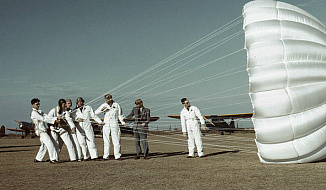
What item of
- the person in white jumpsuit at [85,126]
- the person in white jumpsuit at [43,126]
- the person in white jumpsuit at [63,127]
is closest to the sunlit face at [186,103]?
the person in white jumpsuit at [85,126]

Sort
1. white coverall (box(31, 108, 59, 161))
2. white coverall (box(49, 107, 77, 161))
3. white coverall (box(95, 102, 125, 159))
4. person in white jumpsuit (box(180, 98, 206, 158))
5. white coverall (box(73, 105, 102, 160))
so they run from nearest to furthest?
white coverall (box(31, 108, 59, 161))
white coverall (box(49, 107, 77, 161))
white coverall (box(95, 102, 125, 159))
white coverall (box(73, 105, 102, 160))
person in white jumpsuit (box(180, 98, 206, 158))

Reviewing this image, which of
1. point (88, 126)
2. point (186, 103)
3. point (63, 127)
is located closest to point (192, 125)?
point (186, 103)

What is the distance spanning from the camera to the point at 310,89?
6.59 meters

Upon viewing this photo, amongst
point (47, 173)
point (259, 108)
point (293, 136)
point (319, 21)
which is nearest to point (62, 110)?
point (47, 173)

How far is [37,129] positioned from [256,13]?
22.2 ft

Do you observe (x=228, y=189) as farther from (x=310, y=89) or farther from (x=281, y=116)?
(x=310, y=89)

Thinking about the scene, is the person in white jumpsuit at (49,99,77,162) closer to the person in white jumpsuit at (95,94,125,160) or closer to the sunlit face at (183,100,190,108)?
the person in white jumpsuit at (95,94,125,160)

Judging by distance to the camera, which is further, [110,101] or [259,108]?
[110,101]

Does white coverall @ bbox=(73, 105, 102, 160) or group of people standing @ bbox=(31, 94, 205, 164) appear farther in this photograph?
white coverall @ bbox=(73, 105, 102, 160)

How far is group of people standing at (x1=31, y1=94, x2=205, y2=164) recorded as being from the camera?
29.7 feet

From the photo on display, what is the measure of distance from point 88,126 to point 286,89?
601cm

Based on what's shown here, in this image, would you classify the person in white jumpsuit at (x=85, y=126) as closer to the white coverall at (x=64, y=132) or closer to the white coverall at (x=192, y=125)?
the white coverall at (x=64, y=132)

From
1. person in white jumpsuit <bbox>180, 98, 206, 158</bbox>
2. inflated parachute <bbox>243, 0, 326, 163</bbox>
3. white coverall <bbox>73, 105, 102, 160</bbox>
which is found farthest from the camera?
person in white jumpsuit <bbox>180, 98, 206, 158</bbox>

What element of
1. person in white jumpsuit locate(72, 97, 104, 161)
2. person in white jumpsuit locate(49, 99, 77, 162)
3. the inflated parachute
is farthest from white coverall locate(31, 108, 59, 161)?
the inflated parachute
